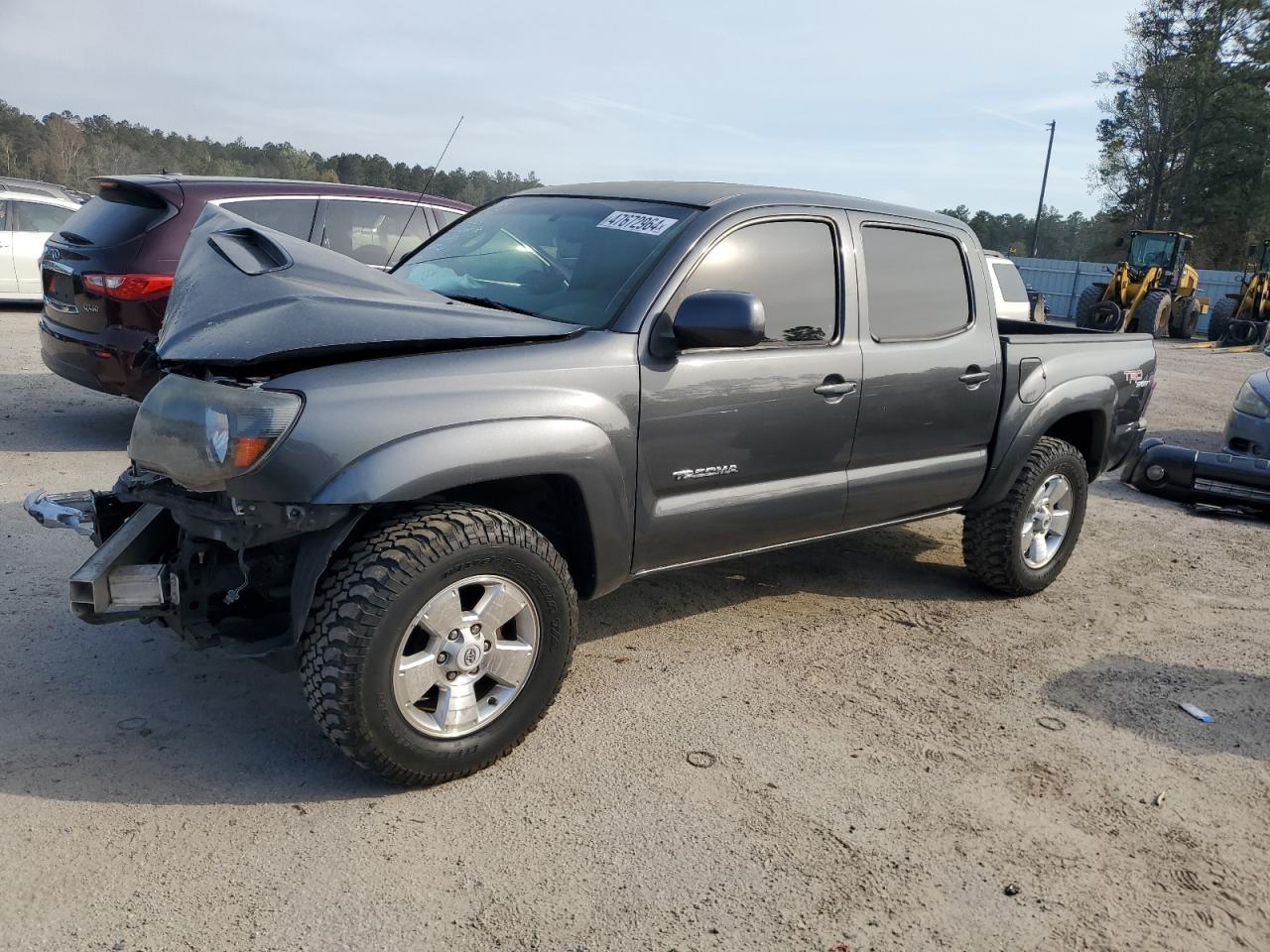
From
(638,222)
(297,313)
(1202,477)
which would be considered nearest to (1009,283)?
(1202,477)

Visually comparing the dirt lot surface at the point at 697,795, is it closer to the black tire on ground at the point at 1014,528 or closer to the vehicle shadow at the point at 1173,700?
the vehicle shadow at the point at 1173,700

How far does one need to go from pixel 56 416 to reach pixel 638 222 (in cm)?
591

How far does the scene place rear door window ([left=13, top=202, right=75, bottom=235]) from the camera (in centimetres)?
1280

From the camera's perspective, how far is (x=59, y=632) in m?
3.90

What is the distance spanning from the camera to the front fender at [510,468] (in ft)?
9.11

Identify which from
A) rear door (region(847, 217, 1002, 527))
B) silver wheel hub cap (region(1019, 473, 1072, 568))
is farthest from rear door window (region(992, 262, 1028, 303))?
rear door (region(847, 217, 1002, 527))

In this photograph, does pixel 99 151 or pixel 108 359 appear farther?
pixel 99 151

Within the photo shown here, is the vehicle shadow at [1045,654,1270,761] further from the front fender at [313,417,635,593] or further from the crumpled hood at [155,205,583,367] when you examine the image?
the crumpled hood at [155,205,583,367]

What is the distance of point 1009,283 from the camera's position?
40.8 feet

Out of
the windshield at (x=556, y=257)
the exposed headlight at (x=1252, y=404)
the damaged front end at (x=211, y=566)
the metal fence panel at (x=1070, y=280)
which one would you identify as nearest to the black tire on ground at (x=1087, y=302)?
the metal fence panel at (x=1070, y=280)

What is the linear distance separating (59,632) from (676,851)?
2646 millimetres

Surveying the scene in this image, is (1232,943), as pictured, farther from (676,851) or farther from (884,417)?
(884,417)

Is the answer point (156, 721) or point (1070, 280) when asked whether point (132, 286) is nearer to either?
point (156, 721)

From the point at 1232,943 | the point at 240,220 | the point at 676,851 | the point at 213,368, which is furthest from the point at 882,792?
the point at 240,220
